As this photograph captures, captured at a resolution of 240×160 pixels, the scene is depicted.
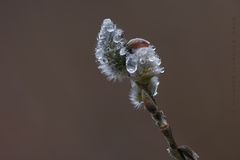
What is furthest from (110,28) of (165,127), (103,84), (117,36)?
(103,84)

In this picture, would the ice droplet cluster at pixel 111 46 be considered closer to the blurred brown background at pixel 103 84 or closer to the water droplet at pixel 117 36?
the water droplet at pixel 117 36

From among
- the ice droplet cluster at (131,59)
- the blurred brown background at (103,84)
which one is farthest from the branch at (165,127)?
the blurred brown background at (103,84)

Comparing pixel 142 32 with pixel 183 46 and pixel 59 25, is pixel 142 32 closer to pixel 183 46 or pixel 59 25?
pixel 183 46

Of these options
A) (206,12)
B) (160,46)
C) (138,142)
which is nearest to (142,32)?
(160,46)

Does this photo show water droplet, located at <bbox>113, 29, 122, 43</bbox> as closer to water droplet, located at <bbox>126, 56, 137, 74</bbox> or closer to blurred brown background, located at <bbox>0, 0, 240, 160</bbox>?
water droplet, located at <bbox>126, 56, 137, 74</bbox>

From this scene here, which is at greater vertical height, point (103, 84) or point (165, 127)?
point (103, 84)

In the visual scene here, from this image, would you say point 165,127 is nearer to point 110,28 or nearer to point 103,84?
point 110,28
